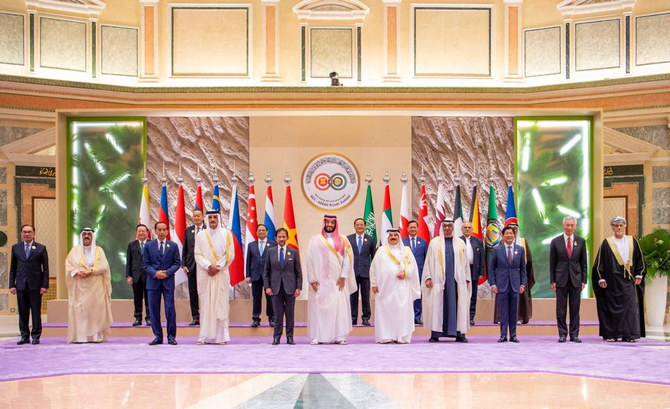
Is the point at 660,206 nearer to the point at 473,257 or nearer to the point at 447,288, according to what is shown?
the point at 473,257

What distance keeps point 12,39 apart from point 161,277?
19.6 feet

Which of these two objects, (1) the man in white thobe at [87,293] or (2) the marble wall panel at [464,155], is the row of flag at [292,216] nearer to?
(2) the marble wall panel at [464,155]

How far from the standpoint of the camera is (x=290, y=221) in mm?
12703

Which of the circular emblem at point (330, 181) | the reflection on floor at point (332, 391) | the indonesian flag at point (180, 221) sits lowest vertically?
the reflection on floor at point (332, 391)

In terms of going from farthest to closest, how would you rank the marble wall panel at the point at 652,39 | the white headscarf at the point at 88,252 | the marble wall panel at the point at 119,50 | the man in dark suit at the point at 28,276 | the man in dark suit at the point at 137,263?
the marble wall panel at the point at 119,50, the marble wall panel at the point at 652,39, the man in dark suit at the point at 137,263, the white headscarf at the point at 88,252, the man in dark suit at the point at 28,276

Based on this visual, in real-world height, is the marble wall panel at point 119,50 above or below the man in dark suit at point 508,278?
above

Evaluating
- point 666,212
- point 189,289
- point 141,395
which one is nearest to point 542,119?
point 666,212

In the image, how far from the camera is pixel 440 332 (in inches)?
436

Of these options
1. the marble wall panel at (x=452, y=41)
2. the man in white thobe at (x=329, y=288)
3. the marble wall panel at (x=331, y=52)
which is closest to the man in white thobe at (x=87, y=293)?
the man in white thobe at (x=329, y=288)

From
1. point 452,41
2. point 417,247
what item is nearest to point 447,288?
point 417,247

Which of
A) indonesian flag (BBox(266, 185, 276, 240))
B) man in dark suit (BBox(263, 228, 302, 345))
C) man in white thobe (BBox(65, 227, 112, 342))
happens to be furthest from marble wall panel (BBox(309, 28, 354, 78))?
man in white thobe (BBox(65, 227, 112, 342))

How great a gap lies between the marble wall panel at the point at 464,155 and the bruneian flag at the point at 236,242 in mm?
2633

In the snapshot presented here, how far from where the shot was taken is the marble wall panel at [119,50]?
15.1 meters

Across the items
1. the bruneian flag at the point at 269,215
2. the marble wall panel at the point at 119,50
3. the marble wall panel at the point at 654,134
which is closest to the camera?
the bruneian flag at the point at 269,215
